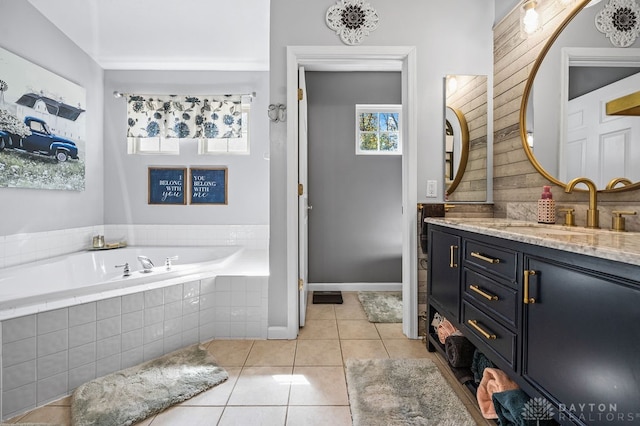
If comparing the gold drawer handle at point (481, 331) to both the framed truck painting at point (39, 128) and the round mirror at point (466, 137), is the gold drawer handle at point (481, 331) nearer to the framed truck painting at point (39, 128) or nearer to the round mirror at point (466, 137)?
the round mirror at point (466, 137)

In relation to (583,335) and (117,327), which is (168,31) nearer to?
(117,327)

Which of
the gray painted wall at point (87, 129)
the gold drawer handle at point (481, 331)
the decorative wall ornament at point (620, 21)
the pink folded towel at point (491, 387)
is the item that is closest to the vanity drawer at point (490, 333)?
the gold drawer handle at point (481, 331)

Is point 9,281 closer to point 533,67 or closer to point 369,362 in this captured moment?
point 369,362

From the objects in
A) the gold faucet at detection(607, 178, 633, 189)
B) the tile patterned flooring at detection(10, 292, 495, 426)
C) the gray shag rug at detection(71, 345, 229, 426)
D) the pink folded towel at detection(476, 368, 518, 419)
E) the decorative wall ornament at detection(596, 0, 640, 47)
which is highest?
the decorative wall ornament at detection(596, 0, 640, 47)

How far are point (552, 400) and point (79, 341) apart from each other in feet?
6.94

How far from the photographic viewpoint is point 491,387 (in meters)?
1.31

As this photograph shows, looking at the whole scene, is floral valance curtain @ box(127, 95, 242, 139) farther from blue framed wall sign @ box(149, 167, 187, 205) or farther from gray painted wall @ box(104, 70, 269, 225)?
blue framed wall sign @ box(149, 167, 187, 205)

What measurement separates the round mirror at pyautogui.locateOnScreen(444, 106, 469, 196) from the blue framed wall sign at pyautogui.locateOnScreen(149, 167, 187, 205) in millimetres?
2601

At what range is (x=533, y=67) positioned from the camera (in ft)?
5.88

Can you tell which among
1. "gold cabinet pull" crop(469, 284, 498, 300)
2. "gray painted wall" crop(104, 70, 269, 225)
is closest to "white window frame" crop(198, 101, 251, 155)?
"gray painted wall" crop(104, 70, 269, 225)

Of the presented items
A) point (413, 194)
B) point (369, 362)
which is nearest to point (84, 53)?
point (413, 194)

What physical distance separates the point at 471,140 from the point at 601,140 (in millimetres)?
877

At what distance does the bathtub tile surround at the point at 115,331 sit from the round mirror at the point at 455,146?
1.57m

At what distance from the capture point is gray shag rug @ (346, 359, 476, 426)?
4.51 ft
